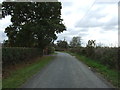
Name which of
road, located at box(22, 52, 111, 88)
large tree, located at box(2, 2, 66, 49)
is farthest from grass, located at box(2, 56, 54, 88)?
large tree, located at box(2, 2, 66, 49)

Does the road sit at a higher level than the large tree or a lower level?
lower

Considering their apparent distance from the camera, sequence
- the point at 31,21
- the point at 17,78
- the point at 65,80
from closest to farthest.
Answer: the point at 65,80
the point at 17,78
the point at 31,21

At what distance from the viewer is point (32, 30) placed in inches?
1185

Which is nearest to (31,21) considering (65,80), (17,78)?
(17,78)

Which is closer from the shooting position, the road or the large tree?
the road

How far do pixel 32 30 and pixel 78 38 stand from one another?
9482 centimetres

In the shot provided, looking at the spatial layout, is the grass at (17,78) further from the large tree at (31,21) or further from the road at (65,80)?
the large tree at (31,21)

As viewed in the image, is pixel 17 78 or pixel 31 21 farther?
pixel 31 21

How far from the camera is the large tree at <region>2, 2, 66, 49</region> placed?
105 feet

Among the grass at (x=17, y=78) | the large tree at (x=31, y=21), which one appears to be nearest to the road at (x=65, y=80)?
the grass at (x=17, y=78)

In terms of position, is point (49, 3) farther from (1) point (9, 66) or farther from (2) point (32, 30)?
(1) point (9, 66)

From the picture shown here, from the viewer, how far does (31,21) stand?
109 feet

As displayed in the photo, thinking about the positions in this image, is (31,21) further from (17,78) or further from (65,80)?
(65,80)

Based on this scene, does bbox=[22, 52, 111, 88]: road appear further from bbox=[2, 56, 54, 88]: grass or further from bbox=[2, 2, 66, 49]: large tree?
bbox=[2, 2, 66, 49]: large tree
